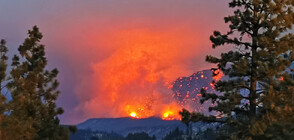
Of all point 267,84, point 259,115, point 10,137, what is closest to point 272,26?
point 267,84

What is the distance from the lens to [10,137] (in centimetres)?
3288

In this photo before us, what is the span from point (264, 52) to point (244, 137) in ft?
18.2

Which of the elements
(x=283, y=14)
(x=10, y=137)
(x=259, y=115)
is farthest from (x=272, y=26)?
(x=10, y=137)

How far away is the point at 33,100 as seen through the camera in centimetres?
3919

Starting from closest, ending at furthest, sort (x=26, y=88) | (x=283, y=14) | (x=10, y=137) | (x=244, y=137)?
(x=244, y=137)
(x=283, y=14)
(x=10, y=137)
(x=26, y=88)

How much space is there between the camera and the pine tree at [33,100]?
3306 centimetres

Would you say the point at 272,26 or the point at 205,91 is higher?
the point at 272,26

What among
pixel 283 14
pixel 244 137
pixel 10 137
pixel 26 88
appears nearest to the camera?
pixel 244 137

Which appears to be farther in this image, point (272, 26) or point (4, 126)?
point (4, 126)

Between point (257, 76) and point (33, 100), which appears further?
point (33, 100)

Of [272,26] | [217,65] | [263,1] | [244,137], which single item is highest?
[263,1]

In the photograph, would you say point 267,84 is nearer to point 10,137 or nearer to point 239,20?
point 239,20

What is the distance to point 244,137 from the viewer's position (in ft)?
86.6

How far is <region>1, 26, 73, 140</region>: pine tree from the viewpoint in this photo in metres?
33.1
